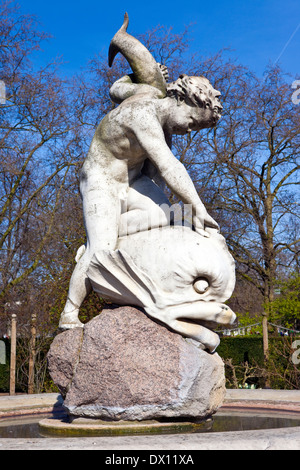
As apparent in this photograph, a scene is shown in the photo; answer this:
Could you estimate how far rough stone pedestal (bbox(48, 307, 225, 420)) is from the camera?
3.63 meters

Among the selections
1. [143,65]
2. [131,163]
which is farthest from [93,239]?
[143,65]

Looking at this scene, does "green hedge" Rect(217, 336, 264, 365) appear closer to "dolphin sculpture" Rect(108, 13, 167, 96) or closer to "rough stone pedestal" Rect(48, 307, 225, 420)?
"rough stone pedestal" Rect(48, 307, 225, 420)

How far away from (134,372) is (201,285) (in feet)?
2.52

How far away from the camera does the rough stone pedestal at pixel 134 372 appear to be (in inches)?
143

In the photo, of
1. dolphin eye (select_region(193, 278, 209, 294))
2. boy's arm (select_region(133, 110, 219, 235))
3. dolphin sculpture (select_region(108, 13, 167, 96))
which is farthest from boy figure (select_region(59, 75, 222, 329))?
dolphin eye (select_region(193, 278, 209, 294))

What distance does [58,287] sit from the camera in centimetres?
1059

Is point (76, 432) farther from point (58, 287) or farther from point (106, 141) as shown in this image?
point (58, 287)

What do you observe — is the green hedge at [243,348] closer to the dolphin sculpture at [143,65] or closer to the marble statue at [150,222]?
the marble statue at [150,222]

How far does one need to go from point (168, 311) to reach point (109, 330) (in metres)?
0.43

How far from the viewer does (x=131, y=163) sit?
439 centimetres

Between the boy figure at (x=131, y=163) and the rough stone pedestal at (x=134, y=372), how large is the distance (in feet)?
1.43

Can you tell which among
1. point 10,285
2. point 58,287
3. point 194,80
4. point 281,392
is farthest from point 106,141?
point 10,285

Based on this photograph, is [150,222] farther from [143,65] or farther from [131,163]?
[143,65]

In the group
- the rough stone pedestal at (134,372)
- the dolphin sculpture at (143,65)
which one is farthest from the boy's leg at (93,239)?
the dolphin sculpture at (143,65)
